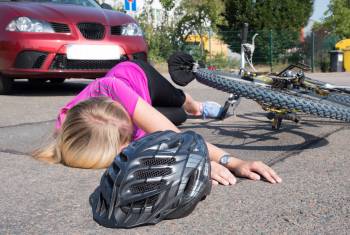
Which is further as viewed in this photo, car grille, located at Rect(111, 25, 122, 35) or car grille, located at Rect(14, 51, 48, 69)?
car grille, located at Rect(111, 25, 122, 35)

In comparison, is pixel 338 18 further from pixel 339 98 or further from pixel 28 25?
pixel 339 98

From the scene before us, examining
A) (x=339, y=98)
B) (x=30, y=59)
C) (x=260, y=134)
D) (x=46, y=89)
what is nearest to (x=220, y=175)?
(x=339, y=98)

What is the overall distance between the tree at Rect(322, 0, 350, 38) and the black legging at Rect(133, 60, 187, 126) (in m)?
27.9

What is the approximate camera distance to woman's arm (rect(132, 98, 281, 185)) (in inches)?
102

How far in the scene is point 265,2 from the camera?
80.2ft

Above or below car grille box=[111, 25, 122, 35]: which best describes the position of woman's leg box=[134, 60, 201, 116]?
below

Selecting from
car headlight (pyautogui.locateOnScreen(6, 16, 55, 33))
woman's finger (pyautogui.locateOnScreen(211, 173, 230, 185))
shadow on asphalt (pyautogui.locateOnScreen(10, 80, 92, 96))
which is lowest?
shadow on asphalt (pyautogui.locateOnScreen(10, 80, 92, 96))

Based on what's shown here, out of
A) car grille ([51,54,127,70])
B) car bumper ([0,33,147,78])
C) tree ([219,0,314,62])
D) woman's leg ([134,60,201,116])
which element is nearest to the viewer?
woman's leg ([134,60,201,116])

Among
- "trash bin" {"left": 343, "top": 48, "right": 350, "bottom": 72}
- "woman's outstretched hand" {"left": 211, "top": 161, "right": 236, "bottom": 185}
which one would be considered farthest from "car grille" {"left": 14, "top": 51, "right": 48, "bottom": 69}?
"trash bin" {"left": 343, "top": 48, "right": 350, "bottom": 72}

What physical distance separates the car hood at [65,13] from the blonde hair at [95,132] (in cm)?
386

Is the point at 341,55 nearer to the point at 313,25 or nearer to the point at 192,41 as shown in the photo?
the point at 192,41

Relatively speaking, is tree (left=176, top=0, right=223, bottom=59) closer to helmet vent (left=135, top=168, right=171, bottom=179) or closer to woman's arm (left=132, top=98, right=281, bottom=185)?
woman's arm (left=132, top=98, right=281, bottom=185)

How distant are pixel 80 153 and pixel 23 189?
1.09 ft

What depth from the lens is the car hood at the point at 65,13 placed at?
6297mm
